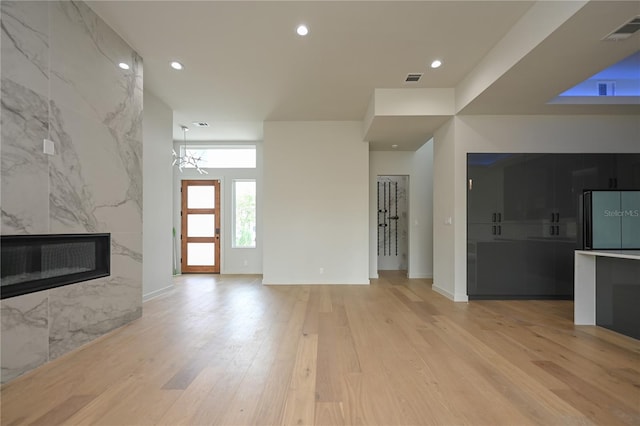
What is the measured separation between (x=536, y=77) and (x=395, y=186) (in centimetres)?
499

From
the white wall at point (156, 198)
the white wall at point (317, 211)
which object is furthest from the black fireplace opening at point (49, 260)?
the white wall at point (317, 211)

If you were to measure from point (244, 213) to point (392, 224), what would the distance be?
151 inches

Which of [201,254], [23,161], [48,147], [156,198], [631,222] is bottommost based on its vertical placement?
[201,254]

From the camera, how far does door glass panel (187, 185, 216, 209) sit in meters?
7.47

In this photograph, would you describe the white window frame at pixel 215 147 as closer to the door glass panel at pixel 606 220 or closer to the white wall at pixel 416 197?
the white wall at pixel 416 197

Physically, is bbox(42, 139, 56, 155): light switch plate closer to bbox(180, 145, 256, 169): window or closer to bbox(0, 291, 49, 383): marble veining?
bbox(0, 291, 49, 383): marble veining

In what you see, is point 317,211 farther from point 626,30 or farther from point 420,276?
point 626,30

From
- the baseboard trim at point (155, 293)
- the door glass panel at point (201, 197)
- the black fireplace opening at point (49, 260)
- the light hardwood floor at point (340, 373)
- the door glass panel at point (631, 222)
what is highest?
the door glass panel at point (201, 197)

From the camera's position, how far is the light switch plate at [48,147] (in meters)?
2.42

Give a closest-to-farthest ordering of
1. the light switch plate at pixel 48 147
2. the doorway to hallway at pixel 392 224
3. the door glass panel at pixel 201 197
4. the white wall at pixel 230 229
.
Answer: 1. the light switch plate at pixel 48 147
2. the white wall at pixel 230 229
3. the door glass panel at pixel 201 197
4. the doorway to hallway at pixel 392 224

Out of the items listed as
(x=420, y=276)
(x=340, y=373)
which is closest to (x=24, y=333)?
(x=340, y=373)

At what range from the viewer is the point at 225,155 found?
7570mm

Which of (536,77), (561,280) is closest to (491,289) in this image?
(561,280)

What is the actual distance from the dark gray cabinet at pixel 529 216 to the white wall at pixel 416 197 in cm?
228
